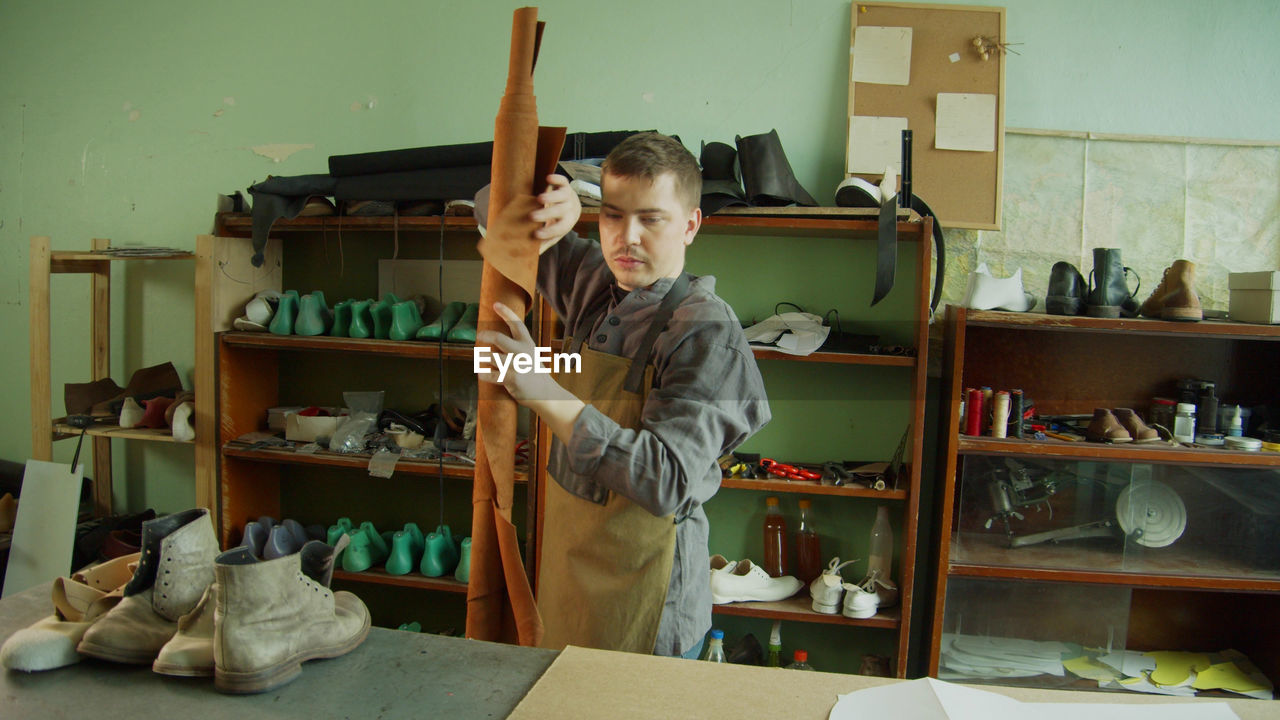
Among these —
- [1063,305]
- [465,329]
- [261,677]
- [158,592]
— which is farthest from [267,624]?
[1063,305]

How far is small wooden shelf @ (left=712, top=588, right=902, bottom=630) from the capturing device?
1896mm

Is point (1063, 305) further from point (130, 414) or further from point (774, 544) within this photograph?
point (130, 414)

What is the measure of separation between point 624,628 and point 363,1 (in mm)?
2178

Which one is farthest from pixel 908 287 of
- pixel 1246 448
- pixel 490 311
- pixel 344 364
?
pixel 344 364

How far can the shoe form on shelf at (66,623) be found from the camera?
0.77 metres

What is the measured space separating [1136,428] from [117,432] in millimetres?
2975

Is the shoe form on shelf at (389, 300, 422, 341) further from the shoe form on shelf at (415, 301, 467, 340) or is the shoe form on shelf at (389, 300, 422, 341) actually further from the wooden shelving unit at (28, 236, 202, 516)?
the wooden shelving unit at (28, 236, 202, 516)

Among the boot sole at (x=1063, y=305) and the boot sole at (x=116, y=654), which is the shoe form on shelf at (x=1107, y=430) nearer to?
the boot sole at (x=1063, y=305)

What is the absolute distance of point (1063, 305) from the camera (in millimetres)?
1793

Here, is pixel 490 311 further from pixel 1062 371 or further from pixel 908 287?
pixel 1062 371

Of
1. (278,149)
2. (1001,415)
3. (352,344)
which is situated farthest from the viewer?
(278,149)

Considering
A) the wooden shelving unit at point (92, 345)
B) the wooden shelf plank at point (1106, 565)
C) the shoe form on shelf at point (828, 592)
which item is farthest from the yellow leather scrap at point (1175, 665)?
the wooden shelving unit at point (92, 345)

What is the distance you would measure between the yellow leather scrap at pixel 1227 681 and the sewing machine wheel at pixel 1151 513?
1.44 ft

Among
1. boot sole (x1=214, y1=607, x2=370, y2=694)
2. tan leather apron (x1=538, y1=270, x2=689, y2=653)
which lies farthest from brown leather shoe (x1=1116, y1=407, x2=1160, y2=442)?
boot sole (x1=214, y1=607, x2=370, y2=694)
